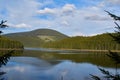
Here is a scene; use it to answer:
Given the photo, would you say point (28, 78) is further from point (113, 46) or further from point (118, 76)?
point (113, 46)

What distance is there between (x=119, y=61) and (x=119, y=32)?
0.79 metres

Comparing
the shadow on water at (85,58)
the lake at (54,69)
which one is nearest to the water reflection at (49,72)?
the lake at (54,69)

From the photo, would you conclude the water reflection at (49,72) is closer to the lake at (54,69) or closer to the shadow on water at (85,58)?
the lake at (54,69)

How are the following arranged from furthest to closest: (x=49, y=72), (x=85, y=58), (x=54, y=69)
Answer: (x=85, y=58) < (x=54, y=69) < (x=49, y=72)

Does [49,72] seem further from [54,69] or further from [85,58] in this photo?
[85,58]

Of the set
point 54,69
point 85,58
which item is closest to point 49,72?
point 54,69

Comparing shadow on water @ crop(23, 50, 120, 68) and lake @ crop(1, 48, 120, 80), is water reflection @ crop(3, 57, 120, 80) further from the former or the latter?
shadow on water @ crop(23, 50, 120, 68)

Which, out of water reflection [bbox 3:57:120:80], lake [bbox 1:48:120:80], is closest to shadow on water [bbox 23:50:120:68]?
lake [bbox 1:48:120:80]

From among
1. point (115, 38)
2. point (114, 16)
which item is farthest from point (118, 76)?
point (114, 16)

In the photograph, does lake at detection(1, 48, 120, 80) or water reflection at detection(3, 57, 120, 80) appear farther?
lake at detection(1, 48, 120, 80)

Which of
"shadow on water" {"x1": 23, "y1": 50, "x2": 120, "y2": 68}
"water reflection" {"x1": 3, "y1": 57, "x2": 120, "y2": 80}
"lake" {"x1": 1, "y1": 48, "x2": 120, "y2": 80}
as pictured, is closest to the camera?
"water reflection" {"x1": 3, "y1": 57, "x2": 120, "y2": 80}

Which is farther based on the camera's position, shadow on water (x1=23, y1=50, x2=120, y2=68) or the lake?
shadow on water (x1=23, y1=50, x2=120, y2=68)

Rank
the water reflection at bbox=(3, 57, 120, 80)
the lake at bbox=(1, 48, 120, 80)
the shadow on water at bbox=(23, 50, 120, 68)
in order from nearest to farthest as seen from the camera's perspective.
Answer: the water reflection at bbox=(3, 57, 120, 80), the lake at bbox=(1, 48, 120, 80), the shadow on water at bbox=(23, 50, 120, 68)

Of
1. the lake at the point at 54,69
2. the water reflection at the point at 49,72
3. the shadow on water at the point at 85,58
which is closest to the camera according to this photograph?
the water reflection at the point at 49,72
